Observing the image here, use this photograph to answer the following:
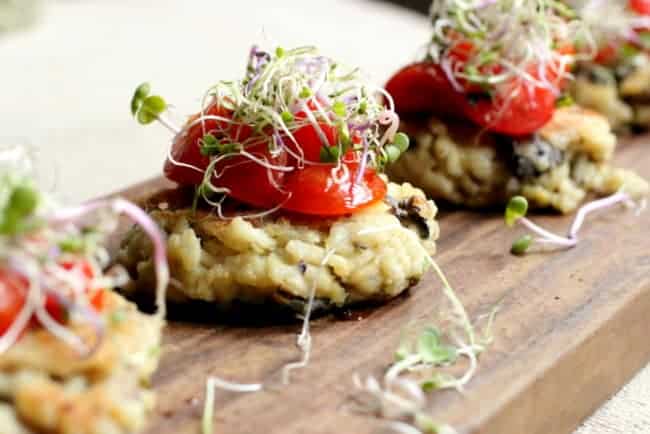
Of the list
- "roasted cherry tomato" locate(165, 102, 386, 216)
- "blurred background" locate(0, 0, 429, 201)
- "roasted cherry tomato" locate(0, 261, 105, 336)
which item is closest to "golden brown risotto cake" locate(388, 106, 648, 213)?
"roasted cherry tomato" locate(165, 102, 386, 216)

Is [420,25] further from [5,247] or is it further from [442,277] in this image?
[5,247]

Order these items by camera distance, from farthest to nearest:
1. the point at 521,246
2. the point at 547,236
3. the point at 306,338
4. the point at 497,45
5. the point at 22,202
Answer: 1. the point at 497,45
2. the point at 547,236
3. the point at 521,246
4. the point at 306,338
5. the point at 22,202

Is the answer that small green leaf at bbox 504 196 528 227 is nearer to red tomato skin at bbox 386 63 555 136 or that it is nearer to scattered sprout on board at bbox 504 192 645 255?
scattered sprout on board at bbox 504 192 645 255

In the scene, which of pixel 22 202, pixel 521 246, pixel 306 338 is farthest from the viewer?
pixel 521 246

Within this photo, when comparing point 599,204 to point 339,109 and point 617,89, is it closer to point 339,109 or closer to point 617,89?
point 617,89

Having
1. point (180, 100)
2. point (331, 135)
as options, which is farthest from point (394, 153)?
point (180, 100)

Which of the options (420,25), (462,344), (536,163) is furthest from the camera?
(420,25)

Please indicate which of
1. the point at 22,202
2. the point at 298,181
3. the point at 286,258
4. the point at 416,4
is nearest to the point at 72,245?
the point at 22,202
